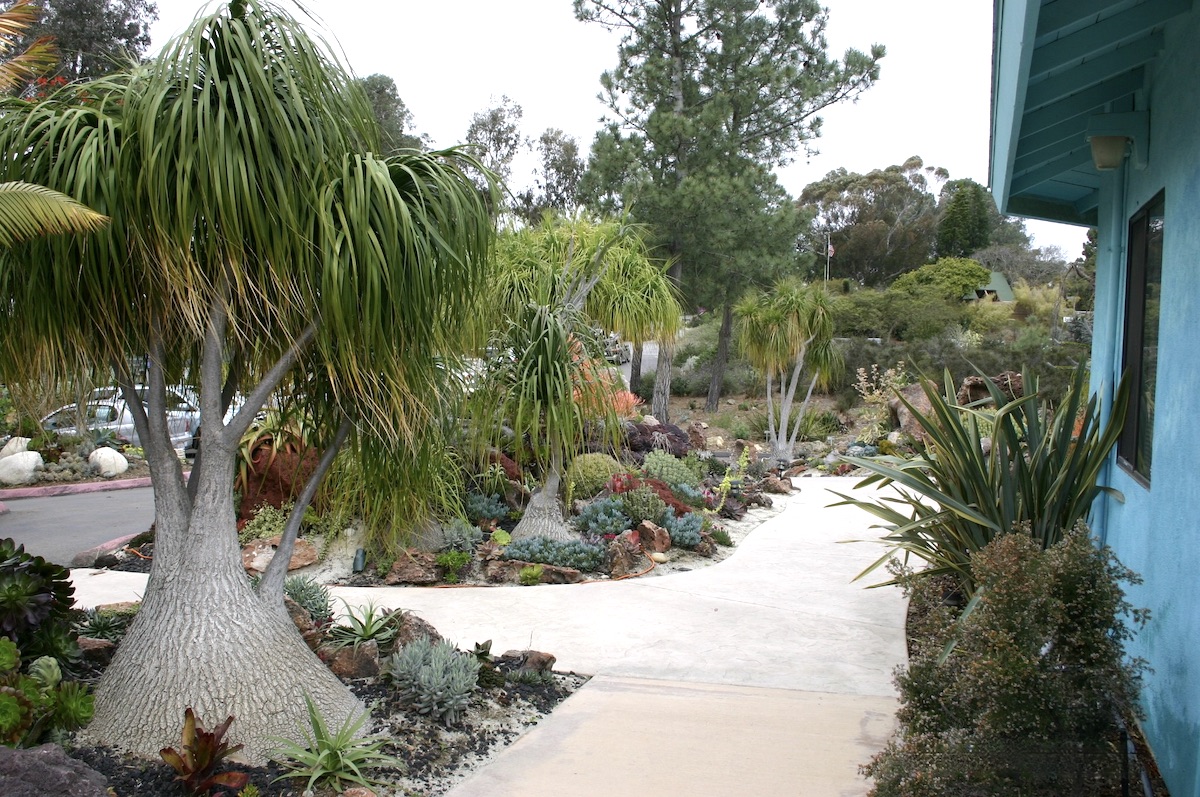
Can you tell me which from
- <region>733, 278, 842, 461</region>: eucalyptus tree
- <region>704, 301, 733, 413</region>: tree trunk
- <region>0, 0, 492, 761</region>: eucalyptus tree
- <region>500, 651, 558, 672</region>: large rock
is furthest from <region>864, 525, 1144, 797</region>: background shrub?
<region>704, 301, 733, 413</region>: tree trunk

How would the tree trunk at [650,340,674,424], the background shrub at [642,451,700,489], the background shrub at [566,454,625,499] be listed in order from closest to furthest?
the background shrub at [566,454,625,499] < the background shrub at [642,451,700,489] < the tree trunk at [650,340,674,424]

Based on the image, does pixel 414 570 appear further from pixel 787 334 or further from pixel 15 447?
pixel 15 447

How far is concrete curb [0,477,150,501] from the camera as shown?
569 inches

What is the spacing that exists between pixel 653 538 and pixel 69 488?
36.0 feet

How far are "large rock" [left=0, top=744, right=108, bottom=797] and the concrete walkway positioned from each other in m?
1.42

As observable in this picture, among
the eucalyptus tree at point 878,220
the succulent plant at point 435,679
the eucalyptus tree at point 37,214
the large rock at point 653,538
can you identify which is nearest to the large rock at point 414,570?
the large rock at point 653,538

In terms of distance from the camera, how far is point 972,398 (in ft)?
53.4

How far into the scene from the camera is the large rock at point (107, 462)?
53.2 feet

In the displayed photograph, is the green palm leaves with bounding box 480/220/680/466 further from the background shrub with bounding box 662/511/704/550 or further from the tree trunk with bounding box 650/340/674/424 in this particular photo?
the tree trunk with bounding box 650/340/674/424

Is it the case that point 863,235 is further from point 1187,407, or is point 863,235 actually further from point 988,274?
point 1187,407

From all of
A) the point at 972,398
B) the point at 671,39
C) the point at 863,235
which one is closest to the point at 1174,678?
the point at 972,398

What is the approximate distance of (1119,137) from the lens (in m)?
5.02

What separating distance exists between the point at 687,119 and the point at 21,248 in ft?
65.1

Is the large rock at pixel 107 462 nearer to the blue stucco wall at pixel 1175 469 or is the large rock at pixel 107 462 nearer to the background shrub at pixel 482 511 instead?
the background shrub at pixel 482 511
